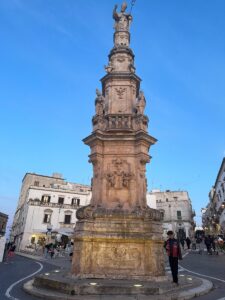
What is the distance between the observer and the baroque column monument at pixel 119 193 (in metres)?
7.80

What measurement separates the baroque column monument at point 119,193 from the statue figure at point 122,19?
63cm

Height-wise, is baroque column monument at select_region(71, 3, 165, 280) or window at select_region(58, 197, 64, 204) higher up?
window at select_region(58, 197, 64, 204)

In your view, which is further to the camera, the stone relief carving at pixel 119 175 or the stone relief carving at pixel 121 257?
the stone relief carving at pixel 119 175

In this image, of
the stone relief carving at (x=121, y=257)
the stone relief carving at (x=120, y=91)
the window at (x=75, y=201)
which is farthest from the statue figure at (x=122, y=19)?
the window at (x=75, y=201)

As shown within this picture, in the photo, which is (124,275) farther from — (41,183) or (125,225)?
(41,183)

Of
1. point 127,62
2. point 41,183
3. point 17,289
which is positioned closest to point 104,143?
point 127,62

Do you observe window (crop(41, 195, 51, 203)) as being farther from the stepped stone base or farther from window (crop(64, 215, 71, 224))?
the stepped stone base

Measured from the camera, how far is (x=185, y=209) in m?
64.4

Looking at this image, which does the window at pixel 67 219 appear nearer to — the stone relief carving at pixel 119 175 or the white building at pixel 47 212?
the white building at pixel 47 212

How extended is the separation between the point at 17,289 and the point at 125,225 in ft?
12.0

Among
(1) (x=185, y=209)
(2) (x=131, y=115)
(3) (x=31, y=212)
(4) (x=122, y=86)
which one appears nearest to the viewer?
(2) (x=131, y=115)

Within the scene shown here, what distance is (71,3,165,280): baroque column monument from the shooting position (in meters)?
7.80

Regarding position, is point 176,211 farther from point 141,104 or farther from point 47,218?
point 141,104

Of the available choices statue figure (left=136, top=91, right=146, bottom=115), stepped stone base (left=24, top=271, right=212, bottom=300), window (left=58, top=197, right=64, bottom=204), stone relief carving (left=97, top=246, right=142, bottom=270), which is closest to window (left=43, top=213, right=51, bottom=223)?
window (left=58, top=197, right=64, bottom=204)
